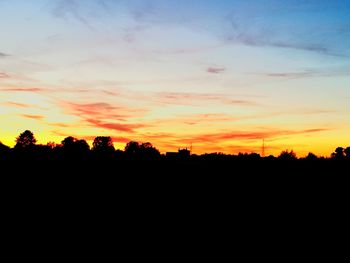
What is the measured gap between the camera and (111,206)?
22.7 m

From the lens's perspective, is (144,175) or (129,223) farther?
(144,175)

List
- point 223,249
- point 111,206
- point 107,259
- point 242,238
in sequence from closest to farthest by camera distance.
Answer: point 107,259 → point 223,249 → point 242,238 → point 111,206

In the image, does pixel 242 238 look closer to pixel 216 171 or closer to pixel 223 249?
pixel 223 249

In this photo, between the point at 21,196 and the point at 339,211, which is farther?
the point at 21,196

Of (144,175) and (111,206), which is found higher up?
(144,175)

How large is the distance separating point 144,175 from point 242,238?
13.1 m

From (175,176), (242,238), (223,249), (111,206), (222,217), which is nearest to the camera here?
(223,249)

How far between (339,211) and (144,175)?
14579mm

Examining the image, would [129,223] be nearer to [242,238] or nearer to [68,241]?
[68,241]

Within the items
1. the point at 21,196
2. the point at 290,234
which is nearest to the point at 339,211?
the point at 290,234

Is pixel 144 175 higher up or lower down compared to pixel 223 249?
higher up

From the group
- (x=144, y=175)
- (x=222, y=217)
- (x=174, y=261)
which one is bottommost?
(x=174, y=261)

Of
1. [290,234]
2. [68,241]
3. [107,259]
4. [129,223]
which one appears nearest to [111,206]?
[129,223]

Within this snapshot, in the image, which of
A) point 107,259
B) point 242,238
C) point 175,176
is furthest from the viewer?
point 175,176
